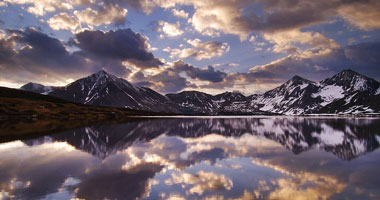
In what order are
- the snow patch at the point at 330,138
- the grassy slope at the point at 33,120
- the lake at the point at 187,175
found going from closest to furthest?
the lake at the point at 187,175
the snow patch at the point at 330,138
the grassy slope at the point at 33,120

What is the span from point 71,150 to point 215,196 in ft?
79.5

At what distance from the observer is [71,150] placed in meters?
32.7

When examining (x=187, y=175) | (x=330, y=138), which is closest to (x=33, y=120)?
(x=187, y=175)

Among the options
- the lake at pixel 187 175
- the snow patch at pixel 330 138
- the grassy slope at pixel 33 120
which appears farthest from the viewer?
the grassy slope at pixel 33 120

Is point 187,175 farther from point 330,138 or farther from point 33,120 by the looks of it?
point 33,120

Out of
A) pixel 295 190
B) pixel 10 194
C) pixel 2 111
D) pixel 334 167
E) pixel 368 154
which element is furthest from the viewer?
pixel 2 111

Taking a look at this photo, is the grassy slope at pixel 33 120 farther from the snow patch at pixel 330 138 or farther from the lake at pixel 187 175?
the snow patch at pixel 330 138

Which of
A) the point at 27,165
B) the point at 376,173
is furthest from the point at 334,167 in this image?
the point at 27,165

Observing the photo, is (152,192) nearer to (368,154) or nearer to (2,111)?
(368,154)

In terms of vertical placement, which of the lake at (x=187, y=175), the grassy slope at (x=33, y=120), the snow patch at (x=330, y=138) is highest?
the grassy slope at (x=33, y=120)

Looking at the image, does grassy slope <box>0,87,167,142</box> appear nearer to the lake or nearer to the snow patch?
the lake

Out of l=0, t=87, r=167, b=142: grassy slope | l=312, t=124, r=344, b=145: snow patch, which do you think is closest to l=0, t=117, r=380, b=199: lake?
l=312, t=124, r=344, b=145: snow patch

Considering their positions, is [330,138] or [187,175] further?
[330,138]

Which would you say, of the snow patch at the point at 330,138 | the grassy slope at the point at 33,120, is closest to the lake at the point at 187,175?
the snow patch at the point at 330,138
